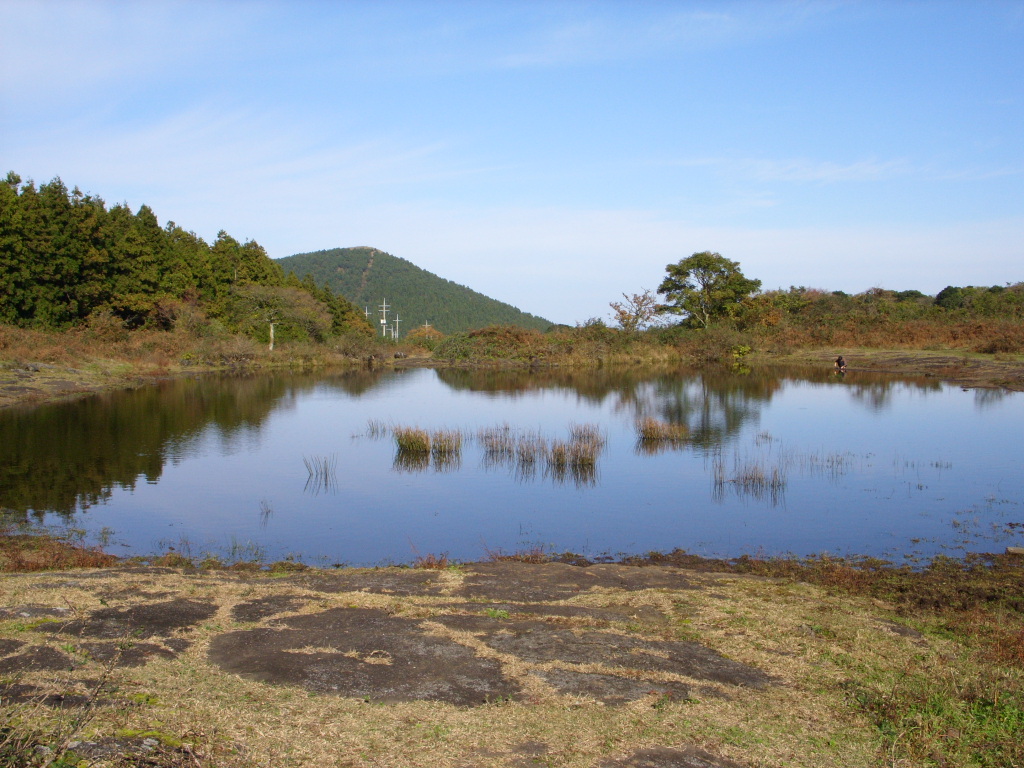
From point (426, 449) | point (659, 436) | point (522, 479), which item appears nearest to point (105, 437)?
point (426, 449)

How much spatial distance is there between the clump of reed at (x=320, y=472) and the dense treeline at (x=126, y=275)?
28934mm

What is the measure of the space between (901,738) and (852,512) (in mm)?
9518

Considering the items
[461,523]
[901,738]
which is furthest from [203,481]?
[901,738]

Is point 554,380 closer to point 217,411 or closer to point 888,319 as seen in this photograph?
point 217,411

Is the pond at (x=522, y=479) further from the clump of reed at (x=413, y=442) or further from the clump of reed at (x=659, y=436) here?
the clump of reed at (x=413, y=442)

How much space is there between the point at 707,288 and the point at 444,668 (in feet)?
192

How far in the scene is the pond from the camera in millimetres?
12188

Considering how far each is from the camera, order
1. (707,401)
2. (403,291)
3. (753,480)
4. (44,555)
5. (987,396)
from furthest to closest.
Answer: (403,291)
(707,401)
(987,396)
(753,480)
(44,555)

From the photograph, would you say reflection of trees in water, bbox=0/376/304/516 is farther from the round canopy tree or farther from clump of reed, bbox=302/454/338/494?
the round canopy tree

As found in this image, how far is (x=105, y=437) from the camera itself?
67.7ft

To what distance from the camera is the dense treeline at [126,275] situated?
130 ft

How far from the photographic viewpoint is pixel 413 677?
5.79 m

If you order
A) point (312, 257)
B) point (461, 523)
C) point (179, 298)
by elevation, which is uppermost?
point (312, 257)

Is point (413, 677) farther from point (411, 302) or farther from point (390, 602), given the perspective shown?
point (411, 302)
